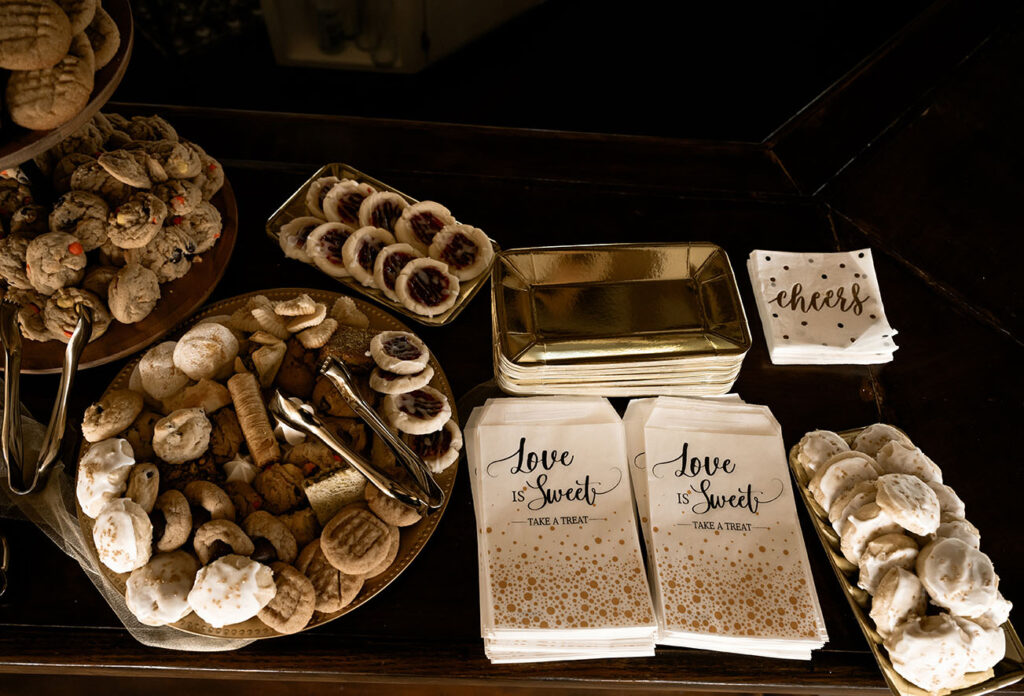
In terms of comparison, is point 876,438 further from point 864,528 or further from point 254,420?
point 254,420

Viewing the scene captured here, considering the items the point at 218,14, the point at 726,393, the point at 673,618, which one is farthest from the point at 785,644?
the point at 218,14

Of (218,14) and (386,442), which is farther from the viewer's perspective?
(218,14)

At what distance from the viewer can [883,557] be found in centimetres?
101

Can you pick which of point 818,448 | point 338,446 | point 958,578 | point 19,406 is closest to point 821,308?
point 818,448

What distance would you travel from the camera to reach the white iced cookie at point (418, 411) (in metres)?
1.06

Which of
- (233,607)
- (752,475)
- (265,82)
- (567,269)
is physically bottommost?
(265,82)

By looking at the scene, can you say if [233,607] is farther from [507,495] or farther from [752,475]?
[752,475]

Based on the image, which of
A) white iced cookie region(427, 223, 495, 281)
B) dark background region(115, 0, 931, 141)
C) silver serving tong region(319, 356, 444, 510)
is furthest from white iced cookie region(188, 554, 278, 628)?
dark background region(115, 0, 931, 141)

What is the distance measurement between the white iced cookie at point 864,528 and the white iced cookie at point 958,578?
0.21 ft

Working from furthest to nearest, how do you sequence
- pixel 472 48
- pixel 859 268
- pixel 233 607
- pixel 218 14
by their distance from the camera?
pixel 472 48, pixel 218 14, pixel 859 268, pixel 233 607

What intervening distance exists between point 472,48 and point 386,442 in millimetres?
2361

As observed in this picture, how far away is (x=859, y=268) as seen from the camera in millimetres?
1377

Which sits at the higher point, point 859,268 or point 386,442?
point 859,268

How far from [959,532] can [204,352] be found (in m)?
1.19
